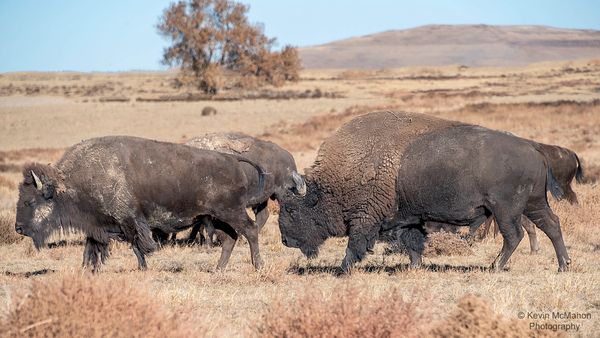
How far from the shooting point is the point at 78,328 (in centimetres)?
509

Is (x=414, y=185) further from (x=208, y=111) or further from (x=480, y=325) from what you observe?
(x=208, y=111)

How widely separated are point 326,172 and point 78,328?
5.31 metres

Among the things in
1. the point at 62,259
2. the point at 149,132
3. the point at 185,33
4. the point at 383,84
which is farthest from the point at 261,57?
the point at 62,259

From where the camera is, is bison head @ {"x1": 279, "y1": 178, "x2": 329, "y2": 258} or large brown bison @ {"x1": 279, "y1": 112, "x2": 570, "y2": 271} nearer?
large brown bison @ {"x1": 279, "y1": 112, "x2": 570, "y2": 271}

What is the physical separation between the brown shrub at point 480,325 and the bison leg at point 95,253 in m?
5.29

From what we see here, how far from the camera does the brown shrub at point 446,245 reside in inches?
448

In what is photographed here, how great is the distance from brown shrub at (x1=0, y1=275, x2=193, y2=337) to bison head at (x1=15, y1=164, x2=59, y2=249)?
14.4 ft

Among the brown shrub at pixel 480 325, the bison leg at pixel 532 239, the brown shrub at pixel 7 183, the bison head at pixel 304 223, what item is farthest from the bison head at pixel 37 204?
the brown shrub at pixel 7 183

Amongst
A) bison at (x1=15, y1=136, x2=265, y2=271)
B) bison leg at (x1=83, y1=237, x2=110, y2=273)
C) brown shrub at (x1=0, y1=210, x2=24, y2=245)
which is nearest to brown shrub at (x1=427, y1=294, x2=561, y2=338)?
bison at (x1=15, y1=136, x2=265, y2=271)

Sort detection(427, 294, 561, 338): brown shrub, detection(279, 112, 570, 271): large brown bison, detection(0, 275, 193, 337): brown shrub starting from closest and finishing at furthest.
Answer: detection(0, 275, 193, 337): brown shrub, detection(427, 294, 561, 338): brown shrub, detection(279, 112, 570, 271): large brown bison

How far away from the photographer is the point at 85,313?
17.0 feet

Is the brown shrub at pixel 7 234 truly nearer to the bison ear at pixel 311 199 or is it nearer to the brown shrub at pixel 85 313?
the bison ear at pixel 311 199

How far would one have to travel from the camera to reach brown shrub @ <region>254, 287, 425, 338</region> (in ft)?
17.6

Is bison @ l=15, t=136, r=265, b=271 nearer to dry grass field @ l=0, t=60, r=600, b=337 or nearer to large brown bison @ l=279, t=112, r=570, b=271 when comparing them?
dry grass field @ l=0, t=60, r=600, b=337
